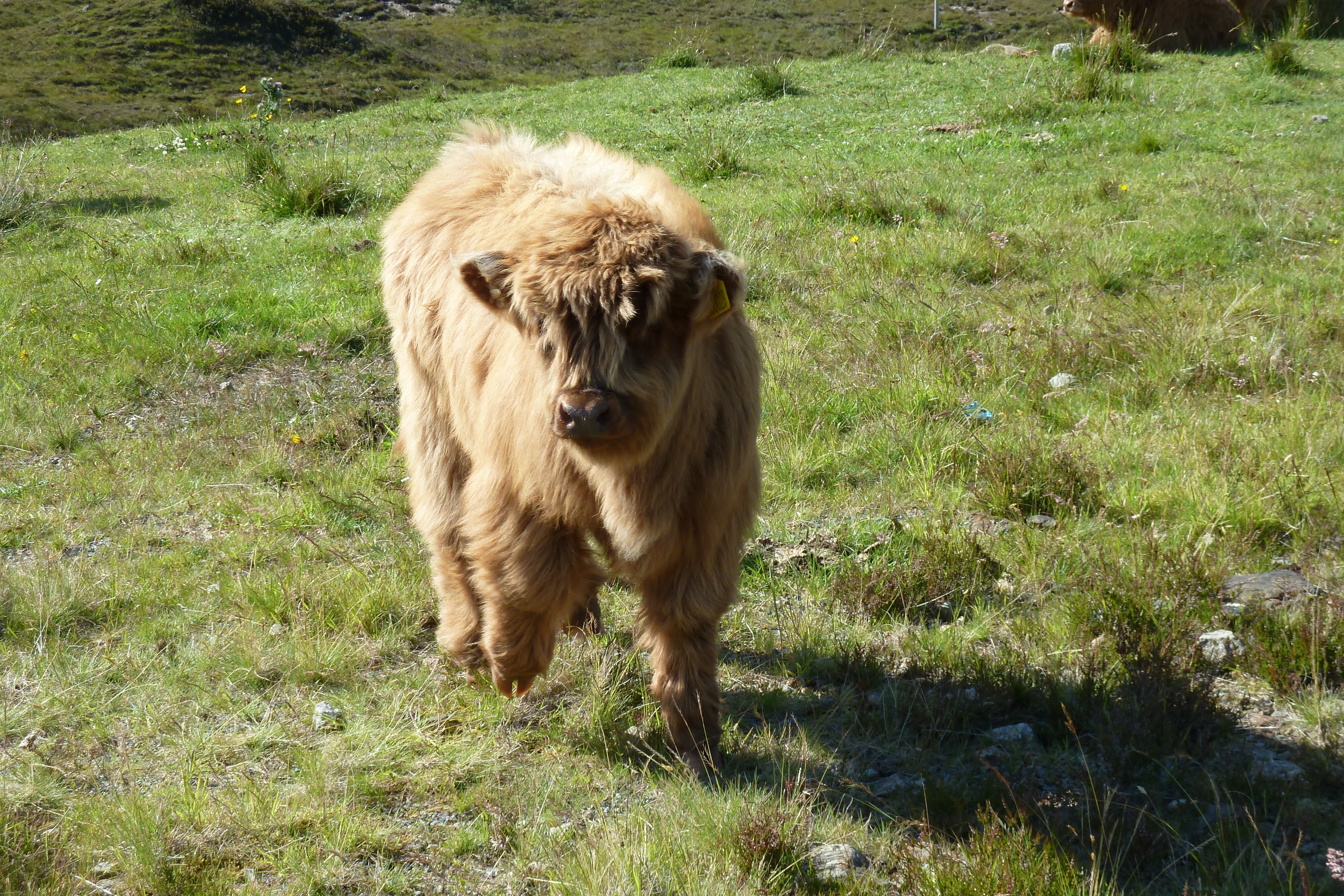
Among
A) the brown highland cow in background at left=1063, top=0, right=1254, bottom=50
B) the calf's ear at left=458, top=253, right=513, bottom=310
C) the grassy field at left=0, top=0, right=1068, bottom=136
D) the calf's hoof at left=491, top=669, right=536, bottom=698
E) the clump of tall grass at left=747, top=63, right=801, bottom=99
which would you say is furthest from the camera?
the grassy field at left=0, top=0, right=1068, bottom=136

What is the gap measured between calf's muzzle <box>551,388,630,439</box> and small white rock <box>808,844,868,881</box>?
1298 mm

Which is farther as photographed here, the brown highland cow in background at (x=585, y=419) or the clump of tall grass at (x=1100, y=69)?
the clump of tall grass at (x=1100, y=69)

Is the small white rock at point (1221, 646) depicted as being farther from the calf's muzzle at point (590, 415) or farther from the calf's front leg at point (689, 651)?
the calf's muzzle at point (590, 415)

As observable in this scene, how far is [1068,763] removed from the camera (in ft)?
10.4

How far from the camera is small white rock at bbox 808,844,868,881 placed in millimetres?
2752

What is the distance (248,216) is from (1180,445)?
26.5ft

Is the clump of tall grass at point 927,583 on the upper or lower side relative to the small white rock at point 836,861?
upper

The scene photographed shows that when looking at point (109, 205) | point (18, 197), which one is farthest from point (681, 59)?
point (18, 197)

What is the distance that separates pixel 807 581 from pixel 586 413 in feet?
6.17

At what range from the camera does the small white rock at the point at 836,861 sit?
275cm

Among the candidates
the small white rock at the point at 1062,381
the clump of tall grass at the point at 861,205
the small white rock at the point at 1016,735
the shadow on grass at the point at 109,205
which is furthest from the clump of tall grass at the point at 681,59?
the small white rock at the point at 1016,735

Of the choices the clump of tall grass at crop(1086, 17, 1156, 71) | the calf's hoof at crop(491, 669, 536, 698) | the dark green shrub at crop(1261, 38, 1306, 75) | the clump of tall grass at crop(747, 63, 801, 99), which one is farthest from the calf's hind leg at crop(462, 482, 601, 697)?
the dark green shrub at crop(1261, 38, 1306, 75)

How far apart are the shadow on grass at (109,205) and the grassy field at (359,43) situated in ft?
26.9

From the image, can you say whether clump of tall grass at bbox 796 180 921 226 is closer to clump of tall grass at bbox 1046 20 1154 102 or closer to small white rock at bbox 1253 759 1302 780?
clump of tall grass at bbox 1046 20 1154 102
